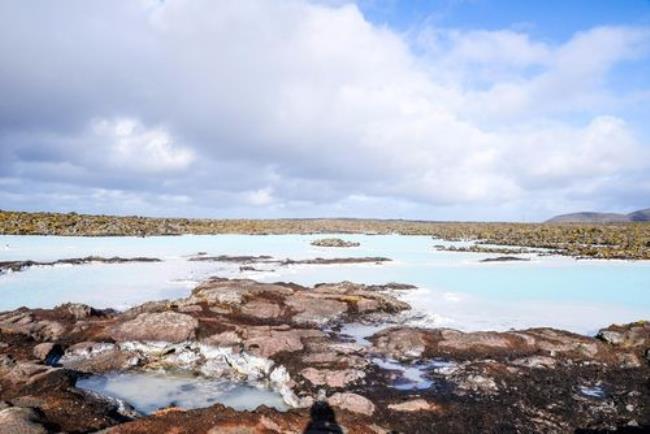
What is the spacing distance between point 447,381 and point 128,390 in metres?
6.89

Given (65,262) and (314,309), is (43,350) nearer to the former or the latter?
(314,309)

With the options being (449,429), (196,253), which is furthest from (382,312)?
(196,253)

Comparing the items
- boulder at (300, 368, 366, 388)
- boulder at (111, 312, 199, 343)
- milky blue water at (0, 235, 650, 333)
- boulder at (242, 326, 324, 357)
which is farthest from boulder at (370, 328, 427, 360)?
boulder at (111, 312, 199, 343)

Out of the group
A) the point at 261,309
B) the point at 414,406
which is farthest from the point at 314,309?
the point at 414,406

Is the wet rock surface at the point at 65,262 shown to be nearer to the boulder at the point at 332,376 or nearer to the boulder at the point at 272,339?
the boulder at the point at 272,339

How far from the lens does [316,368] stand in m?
11.8

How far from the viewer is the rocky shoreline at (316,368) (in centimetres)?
903

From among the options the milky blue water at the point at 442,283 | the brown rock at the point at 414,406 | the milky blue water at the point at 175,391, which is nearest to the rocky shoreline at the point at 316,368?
the brown rock at the point at 414,406

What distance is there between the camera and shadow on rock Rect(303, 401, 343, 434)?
8.45 m

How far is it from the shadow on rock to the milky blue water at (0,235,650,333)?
26.2 ft

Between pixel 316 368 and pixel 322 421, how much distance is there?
289 centimetres

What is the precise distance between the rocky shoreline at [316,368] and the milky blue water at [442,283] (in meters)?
3.37

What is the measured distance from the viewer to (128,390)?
1099 cm

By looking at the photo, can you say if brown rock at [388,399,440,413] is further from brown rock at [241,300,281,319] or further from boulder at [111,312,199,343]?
brown rock at [241,300,281,319]
